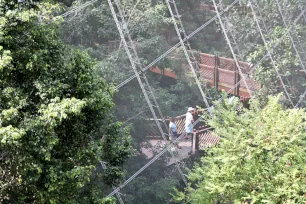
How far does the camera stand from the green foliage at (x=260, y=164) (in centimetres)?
757

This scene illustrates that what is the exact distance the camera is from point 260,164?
7.96 meters

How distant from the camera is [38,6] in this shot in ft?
20.5

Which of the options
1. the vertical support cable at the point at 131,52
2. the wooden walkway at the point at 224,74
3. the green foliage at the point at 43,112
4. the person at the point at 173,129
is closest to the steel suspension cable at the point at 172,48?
the vertical support cable at the point at 131,52

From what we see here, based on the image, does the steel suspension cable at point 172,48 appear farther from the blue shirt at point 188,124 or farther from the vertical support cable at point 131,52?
the blue shirt at point 188,124

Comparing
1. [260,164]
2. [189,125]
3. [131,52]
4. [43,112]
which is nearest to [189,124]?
[189,125]

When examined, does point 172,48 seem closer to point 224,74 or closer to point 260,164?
point 224,74

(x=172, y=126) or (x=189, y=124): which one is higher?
(x=172, y=126)

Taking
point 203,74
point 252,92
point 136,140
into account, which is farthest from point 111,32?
point 252,92

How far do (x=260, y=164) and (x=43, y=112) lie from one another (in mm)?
3686

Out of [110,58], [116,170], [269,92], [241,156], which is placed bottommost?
[269,92]

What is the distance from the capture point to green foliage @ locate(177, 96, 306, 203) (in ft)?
24.8

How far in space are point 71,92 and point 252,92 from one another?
7220mm

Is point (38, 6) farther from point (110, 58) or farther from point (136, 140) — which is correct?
point (136, 140)

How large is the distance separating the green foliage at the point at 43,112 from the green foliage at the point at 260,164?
2.34 meters
